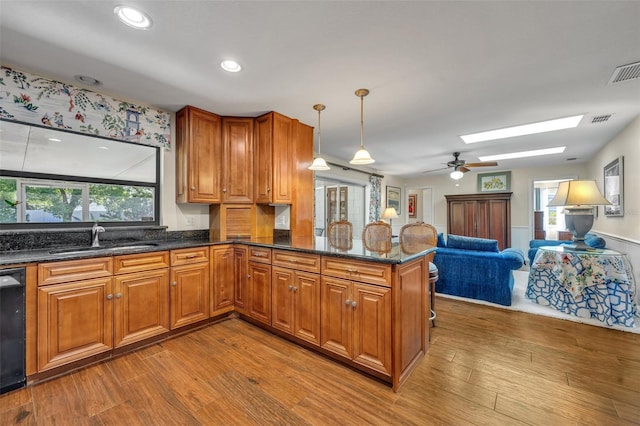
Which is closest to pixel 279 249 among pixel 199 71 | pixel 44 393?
pixel 199 71

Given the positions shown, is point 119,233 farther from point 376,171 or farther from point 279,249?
point 376,171

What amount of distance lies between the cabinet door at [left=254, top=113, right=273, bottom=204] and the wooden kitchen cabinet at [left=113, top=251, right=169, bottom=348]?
4.26 ft

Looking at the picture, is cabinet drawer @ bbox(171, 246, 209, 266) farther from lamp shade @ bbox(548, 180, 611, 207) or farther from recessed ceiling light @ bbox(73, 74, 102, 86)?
lamp shade @ bbox(548, 180, 611, 207)

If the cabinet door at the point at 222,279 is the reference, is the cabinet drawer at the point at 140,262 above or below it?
above

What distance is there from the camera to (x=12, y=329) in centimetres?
183

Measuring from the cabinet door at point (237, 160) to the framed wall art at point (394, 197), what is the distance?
5308 millimetres

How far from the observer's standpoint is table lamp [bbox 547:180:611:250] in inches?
129

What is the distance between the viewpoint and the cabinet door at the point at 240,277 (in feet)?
9.91

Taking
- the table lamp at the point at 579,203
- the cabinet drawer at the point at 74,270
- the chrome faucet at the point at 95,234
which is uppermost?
the table lamp at the point at 579,203

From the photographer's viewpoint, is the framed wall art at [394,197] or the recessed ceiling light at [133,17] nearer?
the recessed ceiling light at [133,17]

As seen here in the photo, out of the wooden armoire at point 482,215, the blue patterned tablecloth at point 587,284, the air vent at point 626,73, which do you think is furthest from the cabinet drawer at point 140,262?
the wooden armoire at point 482,215

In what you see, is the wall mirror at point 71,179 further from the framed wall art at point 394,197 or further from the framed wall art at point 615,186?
the framed wall art at point 394,197

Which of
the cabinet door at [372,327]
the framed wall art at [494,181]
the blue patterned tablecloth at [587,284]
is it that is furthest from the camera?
the framed wall art at [494,181]

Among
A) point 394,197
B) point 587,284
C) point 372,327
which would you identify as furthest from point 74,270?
point 394,197
